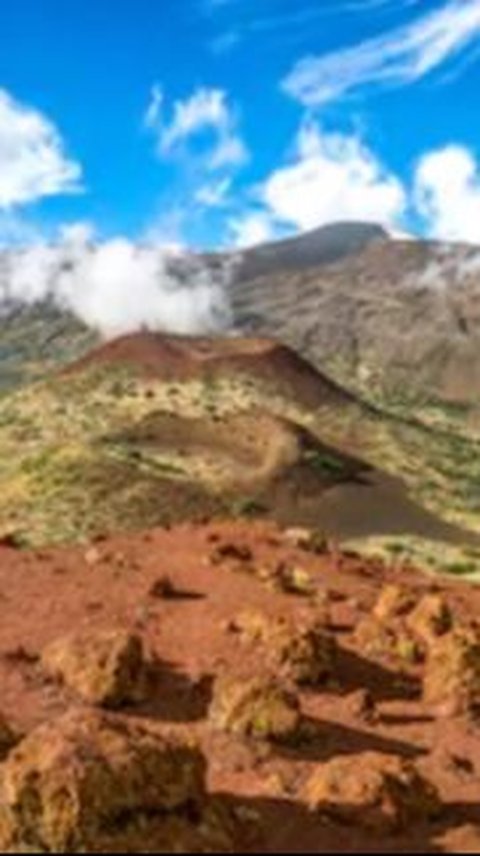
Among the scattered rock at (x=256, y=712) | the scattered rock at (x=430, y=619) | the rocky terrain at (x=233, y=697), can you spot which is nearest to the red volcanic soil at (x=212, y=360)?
the rocky terrain at (x=233, y=697)

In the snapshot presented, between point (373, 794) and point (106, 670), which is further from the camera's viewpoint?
point (106, 670)

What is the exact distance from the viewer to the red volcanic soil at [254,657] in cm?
2255

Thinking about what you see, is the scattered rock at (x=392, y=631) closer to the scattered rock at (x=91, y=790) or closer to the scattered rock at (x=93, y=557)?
the scattered rock at (x=93, y=557)

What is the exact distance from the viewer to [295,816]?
71.9 feet

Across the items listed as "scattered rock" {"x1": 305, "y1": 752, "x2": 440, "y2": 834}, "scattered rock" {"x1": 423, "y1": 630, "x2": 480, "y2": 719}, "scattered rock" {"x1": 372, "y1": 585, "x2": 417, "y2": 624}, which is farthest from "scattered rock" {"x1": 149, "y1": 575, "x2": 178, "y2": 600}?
"scattered rock" {"x1": 305, "y1": 752, "x2": 440, "y2": 834}

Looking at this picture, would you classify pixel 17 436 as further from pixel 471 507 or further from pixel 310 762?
pixel 310 762

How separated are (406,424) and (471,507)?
53062mm

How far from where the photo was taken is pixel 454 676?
102 ft

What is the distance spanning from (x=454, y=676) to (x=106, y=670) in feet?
22.4

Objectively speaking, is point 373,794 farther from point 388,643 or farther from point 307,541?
point 307,541

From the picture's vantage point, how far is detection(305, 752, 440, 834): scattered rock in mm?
21562

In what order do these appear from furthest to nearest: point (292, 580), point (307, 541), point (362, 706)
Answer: point (307, 541) → point (292, 580) → point (362, 706)

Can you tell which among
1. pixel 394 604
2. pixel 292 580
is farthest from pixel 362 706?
pixel 292 580

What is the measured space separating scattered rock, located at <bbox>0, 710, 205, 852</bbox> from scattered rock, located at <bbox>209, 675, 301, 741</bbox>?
23.1ft
